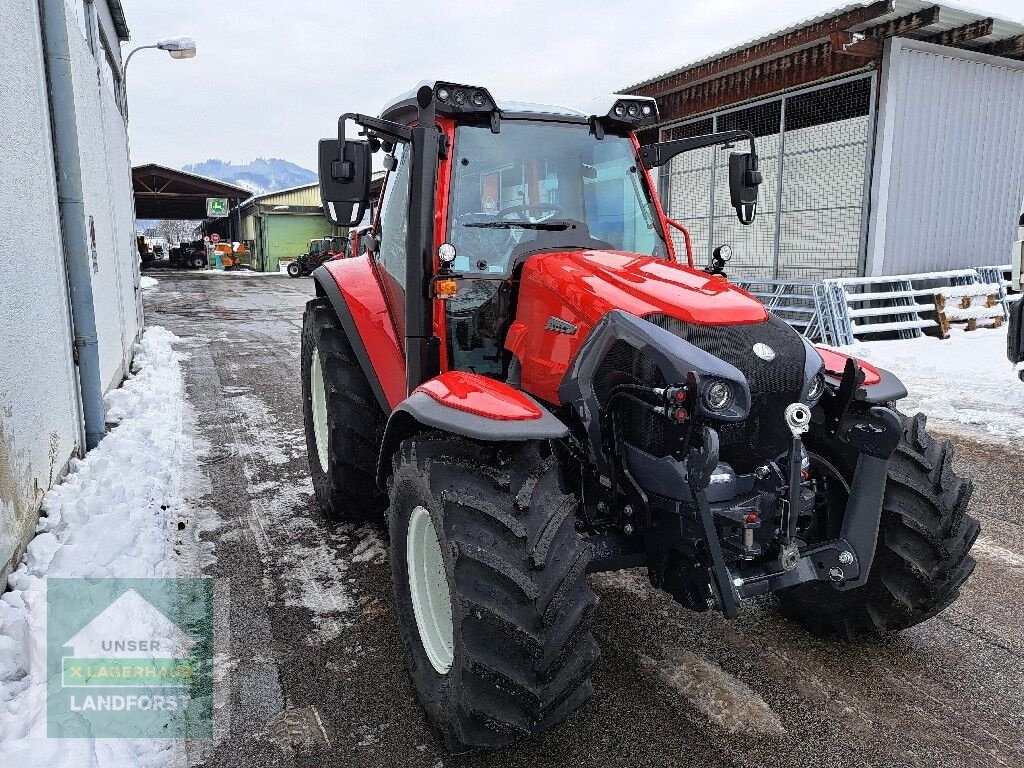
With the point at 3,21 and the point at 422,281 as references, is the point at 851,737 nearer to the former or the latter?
the point at 422,281

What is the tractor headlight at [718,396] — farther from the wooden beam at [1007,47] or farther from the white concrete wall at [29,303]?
the wooden beam at [1007,47]

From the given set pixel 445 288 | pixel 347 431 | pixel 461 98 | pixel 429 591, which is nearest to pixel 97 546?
pixel 347 431

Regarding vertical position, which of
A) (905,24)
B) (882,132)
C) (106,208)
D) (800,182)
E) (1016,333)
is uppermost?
(905,24)

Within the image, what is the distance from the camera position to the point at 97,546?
3.52 m

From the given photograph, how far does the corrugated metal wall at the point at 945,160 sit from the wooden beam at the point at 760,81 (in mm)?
823

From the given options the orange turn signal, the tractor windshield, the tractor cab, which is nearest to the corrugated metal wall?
the tractor cab

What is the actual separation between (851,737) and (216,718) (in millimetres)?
2058

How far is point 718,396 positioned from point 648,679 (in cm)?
116

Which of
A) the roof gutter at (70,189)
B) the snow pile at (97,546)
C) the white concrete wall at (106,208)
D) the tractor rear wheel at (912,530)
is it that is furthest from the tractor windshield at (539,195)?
the white concrete wall at (106,208)

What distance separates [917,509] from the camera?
2668 millimetres

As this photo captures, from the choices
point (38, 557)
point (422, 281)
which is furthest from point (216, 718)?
point (422, 281)

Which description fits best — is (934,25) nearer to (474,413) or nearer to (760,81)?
(760,81)

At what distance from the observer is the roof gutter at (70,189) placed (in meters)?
4.75

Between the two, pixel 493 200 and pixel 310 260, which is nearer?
pixel 493 200
